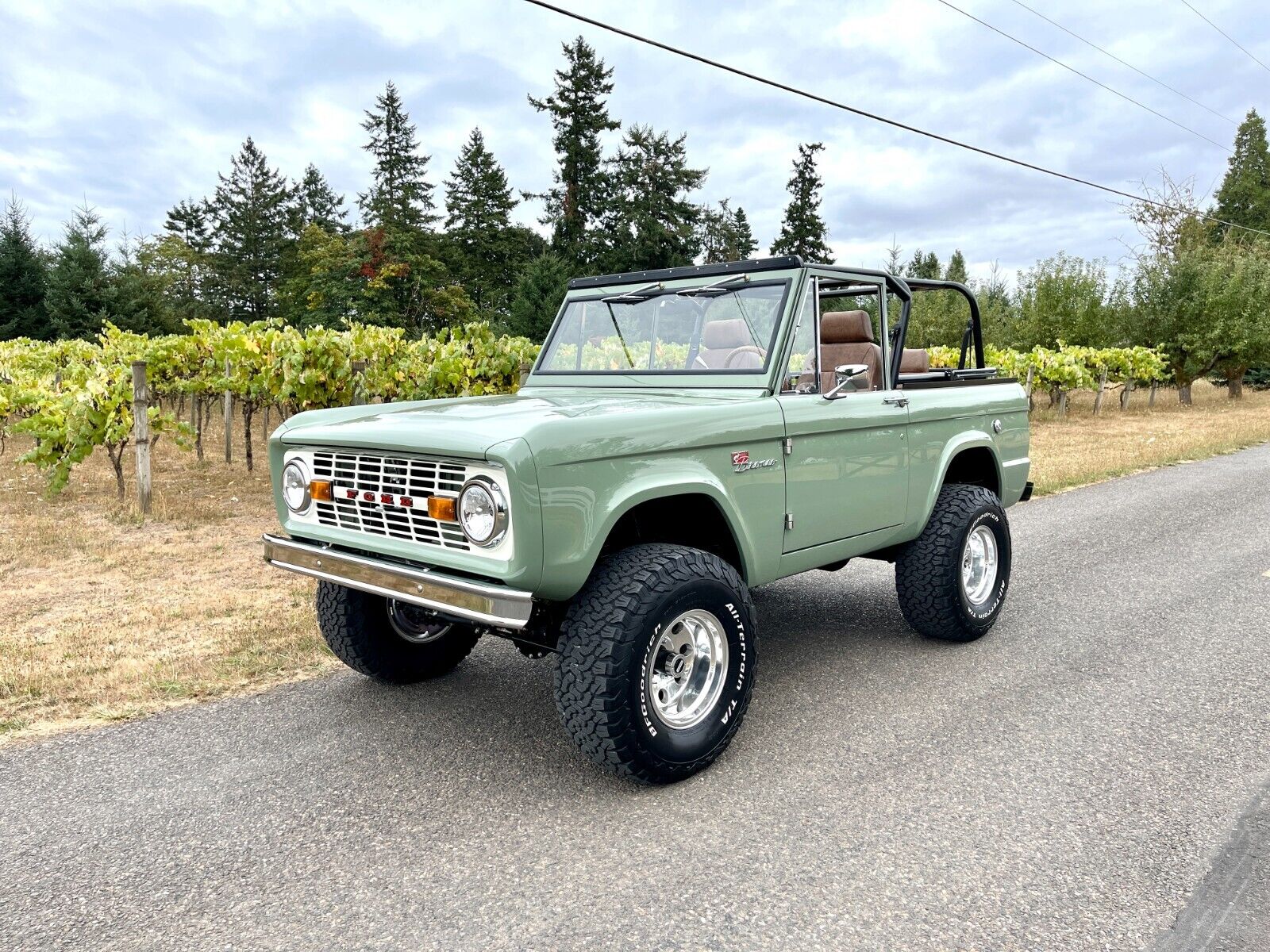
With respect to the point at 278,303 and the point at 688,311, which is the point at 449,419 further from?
the point at 278,303

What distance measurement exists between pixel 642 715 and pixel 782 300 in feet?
6.62

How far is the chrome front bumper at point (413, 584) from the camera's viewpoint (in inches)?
114

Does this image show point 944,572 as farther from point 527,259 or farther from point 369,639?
point 527,259

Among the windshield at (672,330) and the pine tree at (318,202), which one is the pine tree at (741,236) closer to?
the pine tree at (318,202)

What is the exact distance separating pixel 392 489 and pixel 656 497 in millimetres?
975

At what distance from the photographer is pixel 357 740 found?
3721 mm

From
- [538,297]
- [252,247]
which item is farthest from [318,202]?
[538,297]

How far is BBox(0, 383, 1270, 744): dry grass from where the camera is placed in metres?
4.35

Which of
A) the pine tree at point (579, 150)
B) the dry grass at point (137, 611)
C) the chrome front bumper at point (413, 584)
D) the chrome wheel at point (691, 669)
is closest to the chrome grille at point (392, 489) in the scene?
the chrome front bumper at point (413, 584)

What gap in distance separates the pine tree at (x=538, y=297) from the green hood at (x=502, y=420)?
31907mm

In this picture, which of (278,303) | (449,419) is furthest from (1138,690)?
(278,303)

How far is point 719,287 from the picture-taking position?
14.3ft

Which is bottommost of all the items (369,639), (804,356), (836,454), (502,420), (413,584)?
(369,639)

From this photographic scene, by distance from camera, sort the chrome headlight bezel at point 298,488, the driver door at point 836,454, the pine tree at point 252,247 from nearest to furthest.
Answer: the chrome headlight bezel at point 298,488
the driver door at point 836,454
the pine tree at point 252,247
